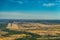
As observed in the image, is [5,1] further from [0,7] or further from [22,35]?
[22,35]

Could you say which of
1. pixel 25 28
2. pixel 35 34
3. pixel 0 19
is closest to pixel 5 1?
pixel 0 19

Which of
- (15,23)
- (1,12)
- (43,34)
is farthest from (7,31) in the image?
(43,34)

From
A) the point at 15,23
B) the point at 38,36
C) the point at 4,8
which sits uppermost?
the point at 4,8

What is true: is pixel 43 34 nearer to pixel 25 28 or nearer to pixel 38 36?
pixel 38 36

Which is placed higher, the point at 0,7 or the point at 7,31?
the point at 0,7

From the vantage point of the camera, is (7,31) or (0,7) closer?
(0,7)

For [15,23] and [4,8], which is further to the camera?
[15,23]
